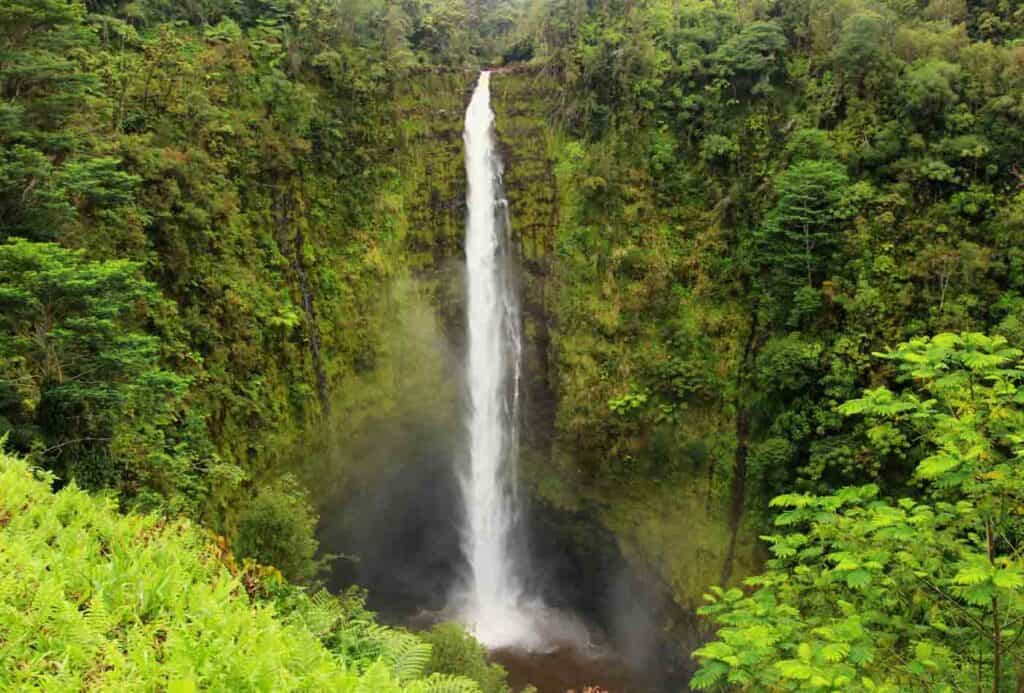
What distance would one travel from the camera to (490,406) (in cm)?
2022

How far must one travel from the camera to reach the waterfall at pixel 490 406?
19406mm

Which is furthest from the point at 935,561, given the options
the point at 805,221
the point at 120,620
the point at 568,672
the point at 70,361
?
the point at 568,672

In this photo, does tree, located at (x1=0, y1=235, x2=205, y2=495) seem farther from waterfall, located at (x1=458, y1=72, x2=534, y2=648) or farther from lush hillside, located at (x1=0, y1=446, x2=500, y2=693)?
waterfall, located at (x1=458, y1=72, x2=534, y2=648)

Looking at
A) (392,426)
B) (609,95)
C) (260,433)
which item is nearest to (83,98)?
(260,433)

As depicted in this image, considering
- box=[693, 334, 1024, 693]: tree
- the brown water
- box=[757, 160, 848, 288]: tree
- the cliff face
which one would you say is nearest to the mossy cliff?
the cliff face

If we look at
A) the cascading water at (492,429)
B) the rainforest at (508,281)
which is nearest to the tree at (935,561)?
the rainforest at (508,281)

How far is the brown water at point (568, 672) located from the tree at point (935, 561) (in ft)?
36.9

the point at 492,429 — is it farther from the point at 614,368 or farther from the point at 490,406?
the point at 614,368

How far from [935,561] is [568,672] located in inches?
538

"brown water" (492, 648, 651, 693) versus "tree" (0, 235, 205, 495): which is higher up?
"tree" (0, 235, 205, 495)

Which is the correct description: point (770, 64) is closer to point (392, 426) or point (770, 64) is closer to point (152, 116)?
point (392, 426)

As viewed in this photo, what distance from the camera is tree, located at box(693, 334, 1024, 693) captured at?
4.61 m

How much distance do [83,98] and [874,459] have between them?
1863 cm

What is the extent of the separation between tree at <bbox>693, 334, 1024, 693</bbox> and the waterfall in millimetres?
13823
